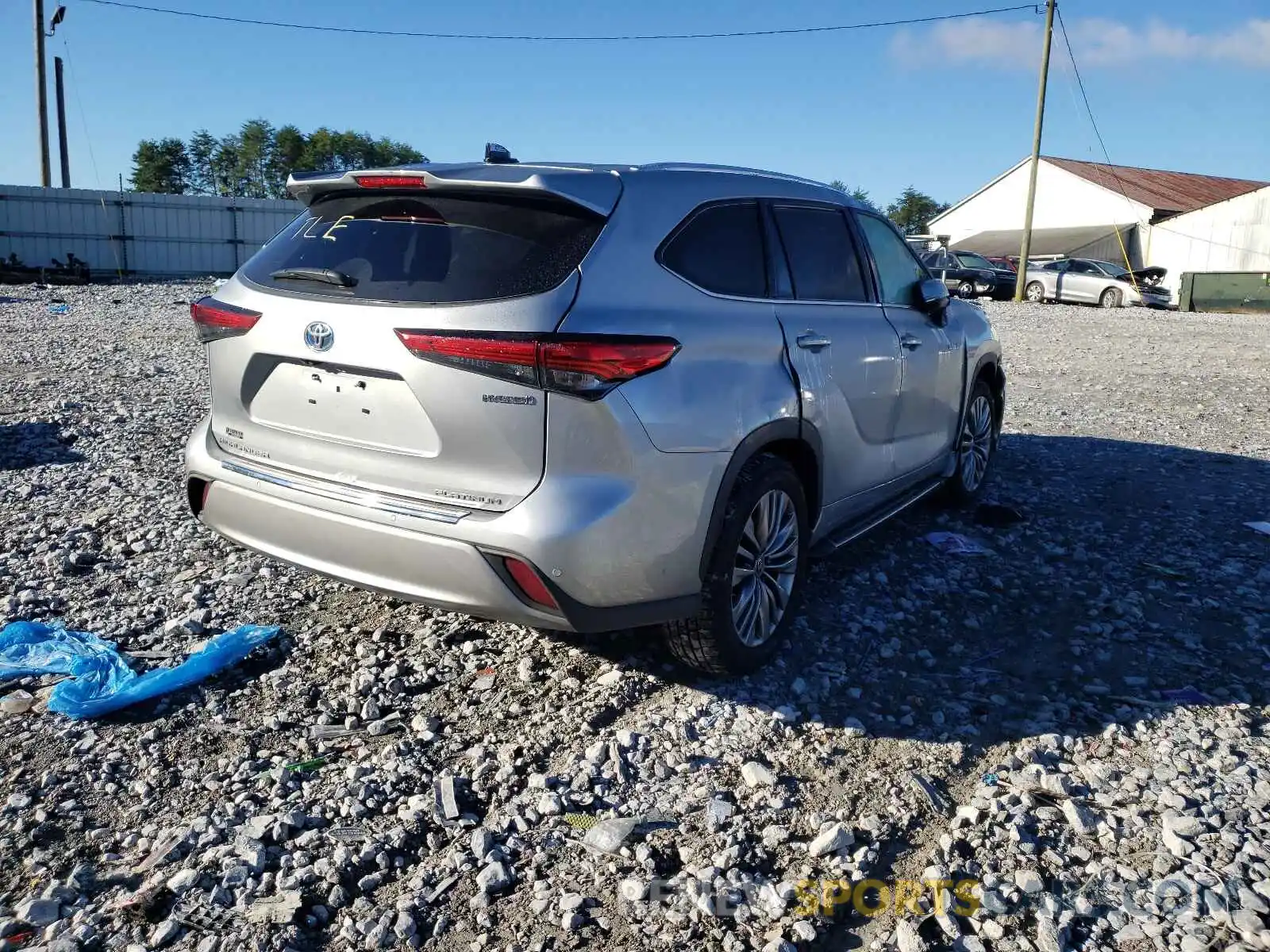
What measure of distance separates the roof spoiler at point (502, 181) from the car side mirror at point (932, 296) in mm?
2431

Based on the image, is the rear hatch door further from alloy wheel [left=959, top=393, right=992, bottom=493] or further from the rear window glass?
alloy wheel [left=959, top=393, right=992, bottom=493]

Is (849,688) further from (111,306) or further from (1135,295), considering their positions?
(1135,295)

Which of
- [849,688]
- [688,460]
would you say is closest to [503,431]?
[688,460]

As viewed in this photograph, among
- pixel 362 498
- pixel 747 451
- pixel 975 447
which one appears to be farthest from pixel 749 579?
pixel 975 447

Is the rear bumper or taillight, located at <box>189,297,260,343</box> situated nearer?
the rear bumper

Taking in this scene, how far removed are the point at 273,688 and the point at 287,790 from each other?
28.7 inches

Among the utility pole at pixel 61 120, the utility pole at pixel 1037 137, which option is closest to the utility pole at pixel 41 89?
the utility pole at pixel 61 120

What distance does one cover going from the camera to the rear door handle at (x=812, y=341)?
4169 millimetres

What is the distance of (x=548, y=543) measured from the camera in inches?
125

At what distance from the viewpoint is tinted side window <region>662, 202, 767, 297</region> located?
12.2ft

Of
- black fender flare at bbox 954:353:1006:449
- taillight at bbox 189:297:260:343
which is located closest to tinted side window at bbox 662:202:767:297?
taillight at bbox 189:297:260:343

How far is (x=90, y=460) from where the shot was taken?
6945mm

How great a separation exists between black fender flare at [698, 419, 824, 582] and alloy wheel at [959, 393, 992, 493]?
2.51 metres

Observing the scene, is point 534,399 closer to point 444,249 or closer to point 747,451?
point 444,249
